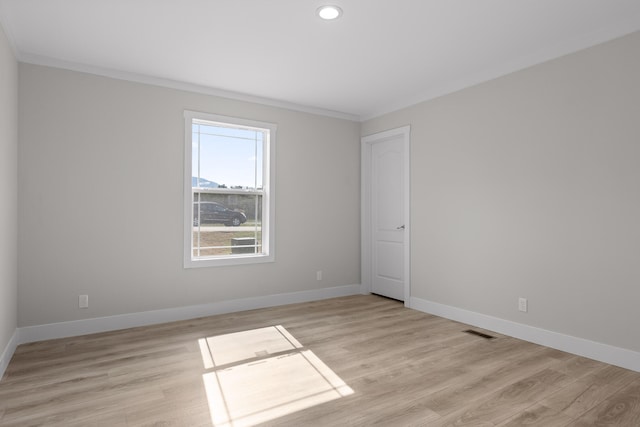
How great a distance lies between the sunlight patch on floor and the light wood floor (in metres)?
0.02

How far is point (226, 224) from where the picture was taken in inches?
Result: 179

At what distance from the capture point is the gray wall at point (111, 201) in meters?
3.45

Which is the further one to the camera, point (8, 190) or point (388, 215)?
point (388, 215)

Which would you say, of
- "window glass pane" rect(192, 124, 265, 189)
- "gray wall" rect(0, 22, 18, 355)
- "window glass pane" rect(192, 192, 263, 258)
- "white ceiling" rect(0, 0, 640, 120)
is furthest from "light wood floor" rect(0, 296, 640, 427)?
"white ceiling" rect(0, 0, 640, 120)

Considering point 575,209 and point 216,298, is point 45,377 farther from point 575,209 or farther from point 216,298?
point 575,209

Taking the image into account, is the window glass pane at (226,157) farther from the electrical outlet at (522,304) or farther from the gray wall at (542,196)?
the electrical outlet at (522,304)

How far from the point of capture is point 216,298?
4.38 meters

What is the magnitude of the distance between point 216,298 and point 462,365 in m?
2.76

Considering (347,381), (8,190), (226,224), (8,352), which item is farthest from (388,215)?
(8,352)

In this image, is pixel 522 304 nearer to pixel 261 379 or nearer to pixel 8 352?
pixel 261 379

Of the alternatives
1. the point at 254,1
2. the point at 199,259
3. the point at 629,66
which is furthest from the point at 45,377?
the point at 629,66

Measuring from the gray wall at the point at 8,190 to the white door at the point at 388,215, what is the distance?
3.98m

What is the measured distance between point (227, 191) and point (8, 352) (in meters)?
2.47

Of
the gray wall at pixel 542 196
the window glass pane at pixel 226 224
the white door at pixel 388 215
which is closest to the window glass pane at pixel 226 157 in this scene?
the window glass pane at pixel 226 224
